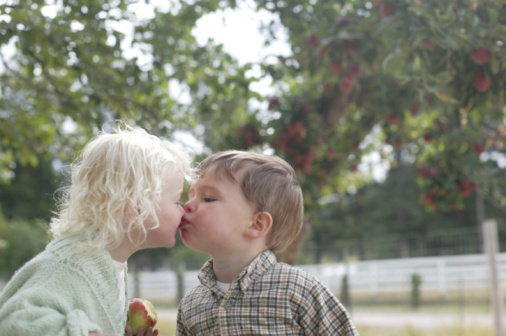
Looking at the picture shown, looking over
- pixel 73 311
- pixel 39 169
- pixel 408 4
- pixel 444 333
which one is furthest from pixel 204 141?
pixel 39 169

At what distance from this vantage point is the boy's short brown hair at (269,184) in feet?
5.95

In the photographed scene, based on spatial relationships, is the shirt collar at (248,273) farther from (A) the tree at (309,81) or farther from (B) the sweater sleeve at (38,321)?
(A) the tree at (309,81)

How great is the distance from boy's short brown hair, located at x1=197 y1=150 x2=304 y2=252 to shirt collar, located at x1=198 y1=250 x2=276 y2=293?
0.28 ft

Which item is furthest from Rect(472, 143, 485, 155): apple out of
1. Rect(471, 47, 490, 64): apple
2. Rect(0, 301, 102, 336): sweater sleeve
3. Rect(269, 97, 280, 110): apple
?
Rect(0, 301, 102, 336): sweater sleeve

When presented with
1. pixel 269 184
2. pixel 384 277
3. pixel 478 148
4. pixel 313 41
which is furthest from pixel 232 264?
pixel 384 277

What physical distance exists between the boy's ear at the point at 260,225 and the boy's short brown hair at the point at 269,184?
0.7 inches

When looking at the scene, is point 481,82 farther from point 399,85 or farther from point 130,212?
point 130,212

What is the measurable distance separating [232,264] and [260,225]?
150mm

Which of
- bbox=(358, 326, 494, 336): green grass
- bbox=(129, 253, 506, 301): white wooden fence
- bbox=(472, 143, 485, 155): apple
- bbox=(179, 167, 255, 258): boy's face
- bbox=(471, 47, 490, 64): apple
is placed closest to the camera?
bbox=(179, 167, 255, 258): boy's face

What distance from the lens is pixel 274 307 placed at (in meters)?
1.68

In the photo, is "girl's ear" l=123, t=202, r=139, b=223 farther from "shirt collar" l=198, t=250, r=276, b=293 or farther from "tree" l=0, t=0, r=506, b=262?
"tree" l=0, t=0, r=506, b=262

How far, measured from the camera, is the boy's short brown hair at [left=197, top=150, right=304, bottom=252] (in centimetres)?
181

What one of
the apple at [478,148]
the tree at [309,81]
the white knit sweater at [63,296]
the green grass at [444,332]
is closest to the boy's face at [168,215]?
the white knit sweater at [63,296]

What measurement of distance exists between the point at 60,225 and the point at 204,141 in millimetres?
4709
